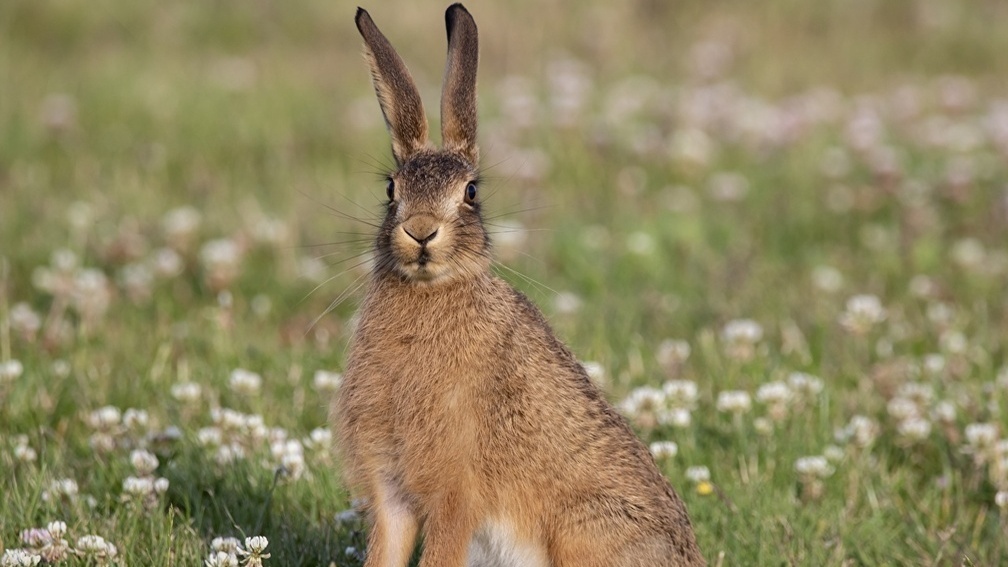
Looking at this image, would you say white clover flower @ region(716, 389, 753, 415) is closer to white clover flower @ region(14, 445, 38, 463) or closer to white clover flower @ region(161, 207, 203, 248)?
white clover flower @ region(14, 445, 38, 463)

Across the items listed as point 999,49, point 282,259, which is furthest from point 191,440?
point 999,49

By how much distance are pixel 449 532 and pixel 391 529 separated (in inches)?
9.3

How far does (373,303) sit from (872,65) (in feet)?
33.9

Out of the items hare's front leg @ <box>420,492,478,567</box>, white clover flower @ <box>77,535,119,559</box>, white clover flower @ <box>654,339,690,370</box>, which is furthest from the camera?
white clover flower @ <box>654,339,690,370</box>

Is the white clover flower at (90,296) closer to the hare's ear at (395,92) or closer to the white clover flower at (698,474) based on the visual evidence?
Answer: the hare's ear at (395,92)

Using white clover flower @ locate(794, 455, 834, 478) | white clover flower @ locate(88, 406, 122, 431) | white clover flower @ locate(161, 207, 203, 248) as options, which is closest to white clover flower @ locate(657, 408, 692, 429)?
white clover flower @ locate(794, 455, 834, 478)

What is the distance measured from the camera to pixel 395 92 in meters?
4.20

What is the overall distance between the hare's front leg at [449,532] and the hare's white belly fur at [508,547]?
88 mm

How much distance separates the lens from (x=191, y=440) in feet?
17.1

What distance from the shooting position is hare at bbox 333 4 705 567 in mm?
3879

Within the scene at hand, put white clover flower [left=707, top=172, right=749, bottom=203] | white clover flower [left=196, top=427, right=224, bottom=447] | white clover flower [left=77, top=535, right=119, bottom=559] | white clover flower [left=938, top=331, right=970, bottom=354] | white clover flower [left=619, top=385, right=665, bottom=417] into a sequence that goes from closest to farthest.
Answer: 1. white clover flower [left=77, top=535, right=119, bottom=559]
2. white clover flower [left=196, top=427, right=224, bottom=447]
3. white clover flower [left=619, top=385, right=665, bottom=417]
4. white clover flower [left=938, top=331, right=970, bottom=354]
5. white clover flower [left=707, top=172, right=749, bottom=203]

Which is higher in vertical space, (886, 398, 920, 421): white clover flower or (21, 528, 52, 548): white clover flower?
(21, 528, 52, 548): white clover flower

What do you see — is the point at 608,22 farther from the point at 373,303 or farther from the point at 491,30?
the point at 373,303

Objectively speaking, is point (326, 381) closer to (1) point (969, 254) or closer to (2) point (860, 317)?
(2) point (860, 317)
